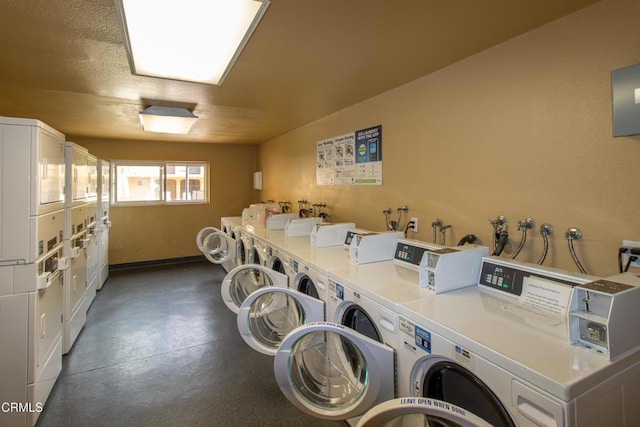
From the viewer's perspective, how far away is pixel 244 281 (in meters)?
3.17

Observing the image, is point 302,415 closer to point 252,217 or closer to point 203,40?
point 203,40

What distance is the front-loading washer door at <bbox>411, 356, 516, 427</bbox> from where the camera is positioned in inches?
41.9

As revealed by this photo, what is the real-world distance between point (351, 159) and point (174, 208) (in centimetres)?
437

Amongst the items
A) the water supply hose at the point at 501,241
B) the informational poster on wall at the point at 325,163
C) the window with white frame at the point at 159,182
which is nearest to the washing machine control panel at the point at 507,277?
the water supply hose at the point at 501,241

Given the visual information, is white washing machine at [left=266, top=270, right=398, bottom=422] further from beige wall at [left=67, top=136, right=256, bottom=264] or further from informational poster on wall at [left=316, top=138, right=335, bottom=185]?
beige wall at [left=67, top=136, right=256, bottom=264]

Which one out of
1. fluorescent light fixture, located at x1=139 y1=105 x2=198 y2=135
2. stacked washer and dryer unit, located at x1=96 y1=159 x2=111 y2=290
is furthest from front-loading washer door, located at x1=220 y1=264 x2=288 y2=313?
stacked washer and dryer unit, located at x1=96 y1=159 x2=111 y2=290

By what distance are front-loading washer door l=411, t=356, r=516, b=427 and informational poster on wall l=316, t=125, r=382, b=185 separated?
1951 millimetres

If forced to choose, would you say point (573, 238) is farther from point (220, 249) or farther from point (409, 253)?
point (220, 249)

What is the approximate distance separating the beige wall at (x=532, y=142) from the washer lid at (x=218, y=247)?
2.86 metres

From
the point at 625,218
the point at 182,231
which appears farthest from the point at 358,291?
the point at 182,231

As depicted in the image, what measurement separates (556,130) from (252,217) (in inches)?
171

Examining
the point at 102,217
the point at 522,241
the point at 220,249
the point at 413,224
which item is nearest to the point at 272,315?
the point at 413,224

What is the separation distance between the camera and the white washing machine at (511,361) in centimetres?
90

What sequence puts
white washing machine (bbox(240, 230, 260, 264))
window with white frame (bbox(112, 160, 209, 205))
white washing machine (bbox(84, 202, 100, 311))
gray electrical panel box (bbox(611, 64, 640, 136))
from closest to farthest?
gray electrical panel box (bbox(611, 64, 640, 136)), white washing machine (bbox(84, 202, 100, 311)), white washing machine (bbox(240, 230, 260, 264)), window with white frame (bbox(112, 160, 209, 205))
